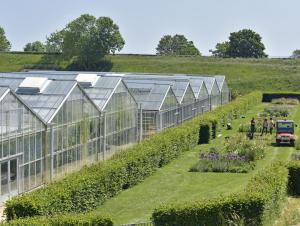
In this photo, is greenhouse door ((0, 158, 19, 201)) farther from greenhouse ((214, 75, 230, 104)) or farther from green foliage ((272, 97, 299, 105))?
green foliage ((272, 97, 299, 105))

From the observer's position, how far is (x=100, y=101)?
39.5 meters

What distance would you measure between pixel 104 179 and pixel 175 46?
14503 centimetres

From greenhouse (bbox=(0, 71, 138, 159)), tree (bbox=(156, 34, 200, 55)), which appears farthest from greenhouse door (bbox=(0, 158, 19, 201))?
tree (bbox=(156, 34, 200, 55))

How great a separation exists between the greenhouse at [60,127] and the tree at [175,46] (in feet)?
417

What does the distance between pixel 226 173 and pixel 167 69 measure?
68690 millimetres

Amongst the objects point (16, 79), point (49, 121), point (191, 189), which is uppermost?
point (16, 79)

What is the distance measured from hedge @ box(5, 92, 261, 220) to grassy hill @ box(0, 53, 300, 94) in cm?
5199

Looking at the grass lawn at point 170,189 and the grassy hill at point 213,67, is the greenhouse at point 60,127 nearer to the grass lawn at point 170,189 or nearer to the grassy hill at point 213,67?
the grass lawn at point 170,189

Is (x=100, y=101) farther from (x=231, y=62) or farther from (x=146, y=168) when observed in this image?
(x=231, y=62)

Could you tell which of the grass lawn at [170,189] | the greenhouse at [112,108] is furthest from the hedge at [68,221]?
the greenhouse at [112,108]

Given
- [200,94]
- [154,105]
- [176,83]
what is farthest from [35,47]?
[154,105]

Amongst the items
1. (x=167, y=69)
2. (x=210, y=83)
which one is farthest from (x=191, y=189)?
(x=167, y=69)

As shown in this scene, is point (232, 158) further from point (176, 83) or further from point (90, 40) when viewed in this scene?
point (90, 40)

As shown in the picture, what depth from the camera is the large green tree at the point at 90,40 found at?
108812mm
